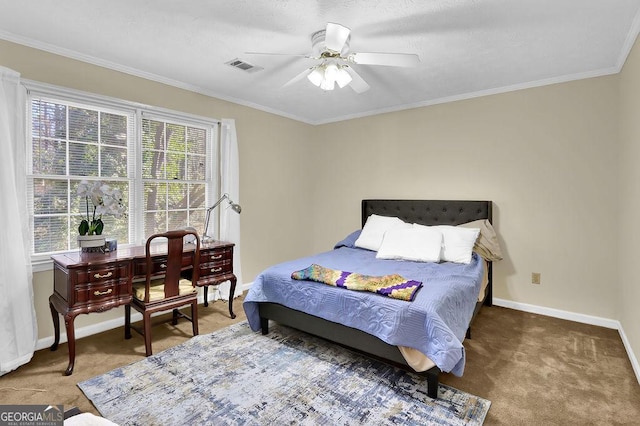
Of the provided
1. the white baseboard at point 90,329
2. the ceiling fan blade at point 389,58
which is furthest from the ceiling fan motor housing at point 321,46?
the white baseboard at point 90,329

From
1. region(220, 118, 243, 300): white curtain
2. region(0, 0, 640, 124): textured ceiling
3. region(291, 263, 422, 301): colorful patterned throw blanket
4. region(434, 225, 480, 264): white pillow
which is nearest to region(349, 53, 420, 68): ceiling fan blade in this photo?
region(0, 0, 640, 124): textured ceiling

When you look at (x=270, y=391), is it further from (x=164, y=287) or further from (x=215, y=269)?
(x=215, y=269)

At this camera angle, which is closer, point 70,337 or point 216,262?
point 70,337

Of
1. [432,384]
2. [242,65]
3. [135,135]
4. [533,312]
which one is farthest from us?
[533,312]

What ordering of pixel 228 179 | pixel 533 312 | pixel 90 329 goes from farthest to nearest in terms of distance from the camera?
pixel 228 179 < pixel 533 312 < pixel 90 329

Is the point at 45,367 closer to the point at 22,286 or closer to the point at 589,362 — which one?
the point at 22,286

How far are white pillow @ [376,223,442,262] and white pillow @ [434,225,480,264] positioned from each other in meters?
0.08

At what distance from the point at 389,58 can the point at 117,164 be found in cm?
267

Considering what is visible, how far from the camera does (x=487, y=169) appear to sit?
3.84m

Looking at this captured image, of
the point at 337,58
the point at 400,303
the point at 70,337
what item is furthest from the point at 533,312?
the point at 70,337

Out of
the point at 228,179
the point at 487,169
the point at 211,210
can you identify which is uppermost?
the point at 487,169

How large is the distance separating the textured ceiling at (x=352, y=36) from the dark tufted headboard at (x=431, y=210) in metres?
1.33

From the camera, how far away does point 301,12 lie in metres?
2.20

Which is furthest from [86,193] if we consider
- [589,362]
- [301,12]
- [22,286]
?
[589,362]
